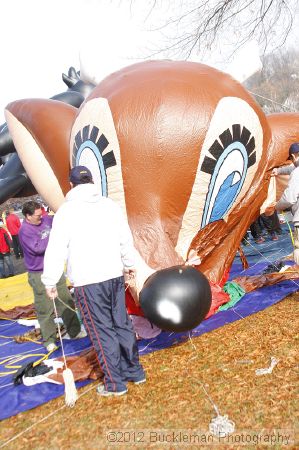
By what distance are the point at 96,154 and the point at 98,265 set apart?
99 centimetres

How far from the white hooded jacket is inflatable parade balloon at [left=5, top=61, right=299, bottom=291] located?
31 centimetres

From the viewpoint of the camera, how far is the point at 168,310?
9.18 feet

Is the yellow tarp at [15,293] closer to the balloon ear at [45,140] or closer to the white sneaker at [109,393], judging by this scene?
the balloon ear at [45,140]

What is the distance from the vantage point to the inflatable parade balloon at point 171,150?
10.7ft

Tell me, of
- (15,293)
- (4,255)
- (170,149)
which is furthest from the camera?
(4,255)

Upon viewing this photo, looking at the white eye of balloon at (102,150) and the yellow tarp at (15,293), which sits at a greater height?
the white eye of balloon at (102,150)

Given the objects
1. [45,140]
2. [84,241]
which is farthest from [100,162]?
[45,140]

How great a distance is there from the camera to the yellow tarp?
616 cm

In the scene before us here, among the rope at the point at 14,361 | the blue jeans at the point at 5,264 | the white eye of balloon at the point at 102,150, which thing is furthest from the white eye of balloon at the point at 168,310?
the blue jeans at the point at 5,264

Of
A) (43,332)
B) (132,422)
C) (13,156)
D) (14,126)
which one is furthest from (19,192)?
(132,422)

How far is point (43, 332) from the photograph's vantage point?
4.18 metres

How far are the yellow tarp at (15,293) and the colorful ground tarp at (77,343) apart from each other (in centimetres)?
62

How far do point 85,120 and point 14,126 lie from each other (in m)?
1.31

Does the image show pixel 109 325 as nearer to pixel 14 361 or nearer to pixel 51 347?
pixel 51 347
